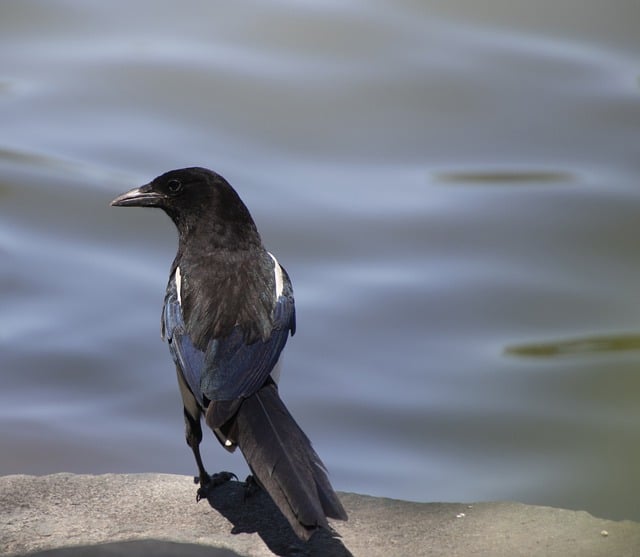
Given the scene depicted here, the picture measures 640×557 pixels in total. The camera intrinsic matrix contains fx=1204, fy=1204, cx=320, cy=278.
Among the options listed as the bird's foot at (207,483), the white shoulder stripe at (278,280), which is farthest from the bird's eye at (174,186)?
the bird's foot at (207,483)

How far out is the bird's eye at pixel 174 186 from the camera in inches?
174

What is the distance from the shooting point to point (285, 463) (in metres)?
3.17

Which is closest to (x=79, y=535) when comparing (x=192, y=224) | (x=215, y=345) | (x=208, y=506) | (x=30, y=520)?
(x=30, y=520)

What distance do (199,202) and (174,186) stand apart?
15cm

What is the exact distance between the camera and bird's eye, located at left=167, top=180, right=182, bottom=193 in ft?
14.5

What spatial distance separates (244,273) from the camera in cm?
394

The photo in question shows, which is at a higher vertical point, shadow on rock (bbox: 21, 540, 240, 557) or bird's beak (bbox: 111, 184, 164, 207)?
bird's beak (bbox: 111, 184, 164, 207)

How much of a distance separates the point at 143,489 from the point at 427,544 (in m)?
0.95

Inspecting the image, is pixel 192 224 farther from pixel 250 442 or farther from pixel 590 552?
pixel 590 552

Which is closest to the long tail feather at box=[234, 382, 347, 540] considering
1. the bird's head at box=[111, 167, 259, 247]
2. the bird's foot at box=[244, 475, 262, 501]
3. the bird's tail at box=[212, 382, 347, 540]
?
the bird's tail at box=[212, 382, 347, 540]

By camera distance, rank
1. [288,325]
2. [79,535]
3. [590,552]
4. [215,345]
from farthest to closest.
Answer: [288,325] → [215,345] → [79,535] → [590,552]

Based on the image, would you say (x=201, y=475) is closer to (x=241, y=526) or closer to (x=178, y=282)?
(x=241, y=526)

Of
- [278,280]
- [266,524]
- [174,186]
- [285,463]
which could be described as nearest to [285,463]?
[285,463]

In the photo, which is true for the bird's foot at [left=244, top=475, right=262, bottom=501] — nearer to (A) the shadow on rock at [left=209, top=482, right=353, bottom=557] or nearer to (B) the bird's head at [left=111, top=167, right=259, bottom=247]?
(A) the shadow on rock at [left=209, top=482, right=353, bottom=557]
